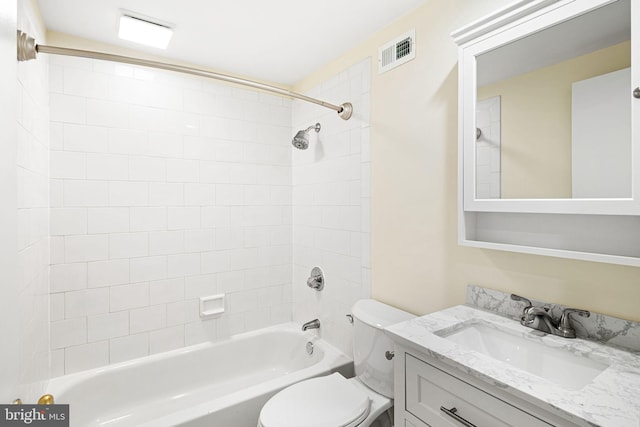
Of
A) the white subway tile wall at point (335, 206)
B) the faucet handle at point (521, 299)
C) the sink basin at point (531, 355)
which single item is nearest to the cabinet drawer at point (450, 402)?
the sink basin at point (531, 355)

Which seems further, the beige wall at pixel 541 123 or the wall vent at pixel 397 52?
the wall vent at pixel 397 52

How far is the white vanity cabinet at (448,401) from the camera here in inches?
33.4

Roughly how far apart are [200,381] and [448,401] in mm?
1883

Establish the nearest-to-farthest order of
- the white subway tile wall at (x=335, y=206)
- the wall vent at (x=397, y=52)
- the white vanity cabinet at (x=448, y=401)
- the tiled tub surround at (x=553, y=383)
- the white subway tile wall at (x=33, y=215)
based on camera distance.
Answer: the tiled tub surround at (x=553, y=383) → the white vanity cabinet at (x=448, y=401) → the white subway tile wall at (x=33, y=215) → the wall vent at (x=397, y=52) → the white subway tile wall at (x=335, y=206)

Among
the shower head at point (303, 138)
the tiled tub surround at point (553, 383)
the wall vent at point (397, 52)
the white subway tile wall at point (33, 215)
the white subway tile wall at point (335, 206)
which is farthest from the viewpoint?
the shower head at point (303, 138)

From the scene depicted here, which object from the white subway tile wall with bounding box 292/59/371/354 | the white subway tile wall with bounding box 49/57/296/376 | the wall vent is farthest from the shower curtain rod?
the white subway tile wall with bounding box 49/57/296/376

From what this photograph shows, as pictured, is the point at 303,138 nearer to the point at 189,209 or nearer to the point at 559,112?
the point at 189,209

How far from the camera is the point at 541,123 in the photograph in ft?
3.79

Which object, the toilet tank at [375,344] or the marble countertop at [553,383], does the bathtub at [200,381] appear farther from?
the marble countertop at [553,383]

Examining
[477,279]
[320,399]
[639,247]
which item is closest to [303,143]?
[477,279]

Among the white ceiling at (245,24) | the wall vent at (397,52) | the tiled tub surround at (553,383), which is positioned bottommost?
the tiled tub surround at (553,383)

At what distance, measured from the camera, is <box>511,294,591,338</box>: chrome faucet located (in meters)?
1.12

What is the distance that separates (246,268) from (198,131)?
1.11m

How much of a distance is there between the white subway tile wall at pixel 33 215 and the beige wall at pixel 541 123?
1.90 metres
